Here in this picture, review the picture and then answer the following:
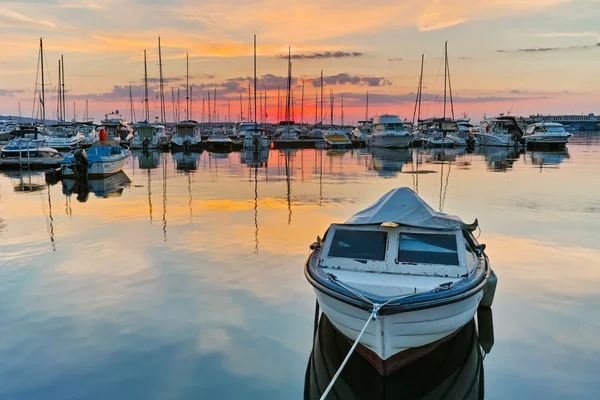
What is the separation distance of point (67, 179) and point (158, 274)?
Answer: 24.8m

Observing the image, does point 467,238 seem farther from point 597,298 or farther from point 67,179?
point 67,179

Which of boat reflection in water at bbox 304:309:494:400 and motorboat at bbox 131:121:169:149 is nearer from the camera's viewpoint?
boat reflection in water at bbox 304:309:494:400

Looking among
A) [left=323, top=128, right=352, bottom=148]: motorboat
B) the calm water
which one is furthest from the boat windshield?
the calm water

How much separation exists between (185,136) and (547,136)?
4966 centimetres

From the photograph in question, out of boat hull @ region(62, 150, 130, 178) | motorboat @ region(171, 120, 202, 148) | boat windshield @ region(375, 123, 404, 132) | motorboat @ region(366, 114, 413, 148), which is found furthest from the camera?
boat windshield @ region(375, 123, 404, 132)

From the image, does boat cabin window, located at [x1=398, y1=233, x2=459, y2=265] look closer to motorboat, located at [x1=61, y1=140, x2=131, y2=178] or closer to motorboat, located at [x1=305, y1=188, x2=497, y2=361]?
motorboat, located at [x1=305, y1=188, x2=497, y2=361]

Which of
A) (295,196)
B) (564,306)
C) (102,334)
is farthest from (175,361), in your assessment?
(295,196)

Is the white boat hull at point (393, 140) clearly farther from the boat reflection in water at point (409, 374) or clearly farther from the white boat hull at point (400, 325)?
the white boat hull at point (400, 325)

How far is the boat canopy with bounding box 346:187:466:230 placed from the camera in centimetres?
991

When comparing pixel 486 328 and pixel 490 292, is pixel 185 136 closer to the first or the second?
pixel 490 292

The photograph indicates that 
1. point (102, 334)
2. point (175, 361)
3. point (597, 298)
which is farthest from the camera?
point (597, 298)

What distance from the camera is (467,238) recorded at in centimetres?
1093

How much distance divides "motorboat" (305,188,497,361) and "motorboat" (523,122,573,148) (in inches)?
2642

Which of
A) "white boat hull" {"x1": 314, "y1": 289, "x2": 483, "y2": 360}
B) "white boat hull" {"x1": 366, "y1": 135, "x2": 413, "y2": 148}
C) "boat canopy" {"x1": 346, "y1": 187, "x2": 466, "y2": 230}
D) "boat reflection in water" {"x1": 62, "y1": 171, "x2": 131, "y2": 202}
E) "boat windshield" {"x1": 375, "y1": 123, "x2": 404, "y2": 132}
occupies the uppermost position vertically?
"boat windshield" {"x1": 375, "y1": 123, "x2": 404, "y2": 132}
